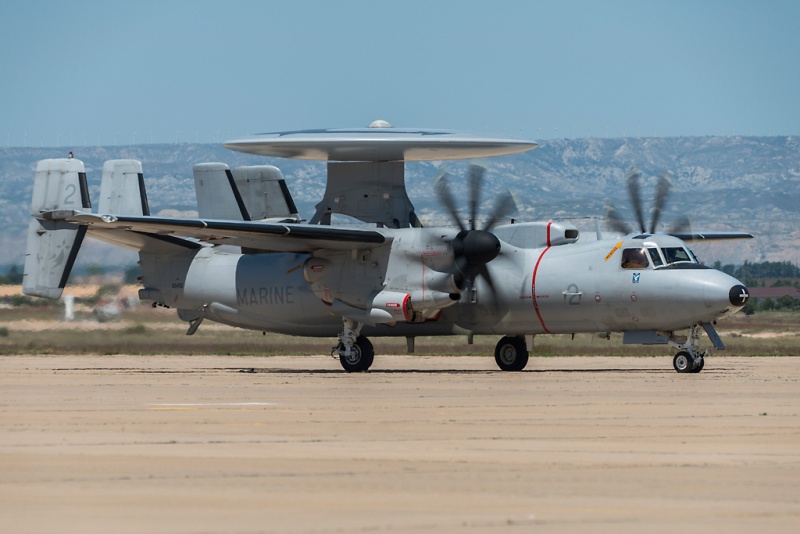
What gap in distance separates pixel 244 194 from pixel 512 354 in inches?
363

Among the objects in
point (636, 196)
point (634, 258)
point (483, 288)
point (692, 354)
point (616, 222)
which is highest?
point (636, 196)

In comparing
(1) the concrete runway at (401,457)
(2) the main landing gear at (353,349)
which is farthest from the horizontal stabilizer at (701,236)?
(1) the concrete runway at (401,457)

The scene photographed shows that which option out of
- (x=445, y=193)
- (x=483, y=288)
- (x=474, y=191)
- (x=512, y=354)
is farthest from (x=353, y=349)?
(x=474, y=191)

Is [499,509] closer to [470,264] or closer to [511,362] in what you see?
[470,264]

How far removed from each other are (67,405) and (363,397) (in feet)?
16.3

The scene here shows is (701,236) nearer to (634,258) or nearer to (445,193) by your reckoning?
(634,258)

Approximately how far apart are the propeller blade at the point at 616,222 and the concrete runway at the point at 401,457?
8.30m

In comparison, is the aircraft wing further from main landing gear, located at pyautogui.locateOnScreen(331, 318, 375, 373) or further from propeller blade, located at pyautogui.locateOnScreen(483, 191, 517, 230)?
propeller blade, located at pyautogui.locateOnScreen(483, 191, 517, 230)

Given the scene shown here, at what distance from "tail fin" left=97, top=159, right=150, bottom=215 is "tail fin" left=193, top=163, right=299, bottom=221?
1.65 metres

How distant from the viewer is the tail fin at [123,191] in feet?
123

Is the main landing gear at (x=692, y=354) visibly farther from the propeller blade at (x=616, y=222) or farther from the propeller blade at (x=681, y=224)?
A: the propeller blade at (x=616, y=222)

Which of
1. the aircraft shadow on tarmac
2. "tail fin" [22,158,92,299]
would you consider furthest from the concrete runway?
"tail fin" [22,158,92,299]

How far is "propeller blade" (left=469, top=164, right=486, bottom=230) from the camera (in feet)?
102

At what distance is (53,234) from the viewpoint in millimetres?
35219
